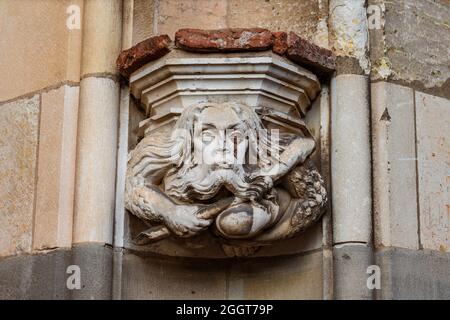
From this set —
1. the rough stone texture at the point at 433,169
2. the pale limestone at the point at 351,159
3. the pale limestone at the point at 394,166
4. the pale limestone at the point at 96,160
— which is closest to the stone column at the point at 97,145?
the pale limestone at the point at 96,160

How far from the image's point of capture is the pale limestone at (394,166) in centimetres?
321

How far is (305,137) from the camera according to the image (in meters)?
3.36

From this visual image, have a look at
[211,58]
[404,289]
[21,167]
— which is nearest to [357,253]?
[404,289]

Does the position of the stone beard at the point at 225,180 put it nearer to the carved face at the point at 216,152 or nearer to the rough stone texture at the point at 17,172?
the carved face at the point at 216,152

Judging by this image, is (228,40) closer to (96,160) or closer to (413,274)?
(96,160)

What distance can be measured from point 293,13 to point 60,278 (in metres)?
0.98

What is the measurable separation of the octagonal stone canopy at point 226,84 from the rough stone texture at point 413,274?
1.46 feet

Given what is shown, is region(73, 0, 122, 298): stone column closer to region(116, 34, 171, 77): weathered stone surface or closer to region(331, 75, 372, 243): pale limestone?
region(116, 34, 171, 77): weathered stone surface

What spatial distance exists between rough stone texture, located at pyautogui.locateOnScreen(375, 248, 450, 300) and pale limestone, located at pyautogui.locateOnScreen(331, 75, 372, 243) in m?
0.09

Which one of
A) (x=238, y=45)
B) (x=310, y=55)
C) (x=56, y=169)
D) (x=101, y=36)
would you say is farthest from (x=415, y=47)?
(x=56, y=169)

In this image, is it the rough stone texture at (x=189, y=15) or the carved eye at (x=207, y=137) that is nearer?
the carved eye at (x=207, y=137)

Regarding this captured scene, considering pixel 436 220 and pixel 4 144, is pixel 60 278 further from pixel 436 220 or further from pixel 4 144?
pixel 436 220

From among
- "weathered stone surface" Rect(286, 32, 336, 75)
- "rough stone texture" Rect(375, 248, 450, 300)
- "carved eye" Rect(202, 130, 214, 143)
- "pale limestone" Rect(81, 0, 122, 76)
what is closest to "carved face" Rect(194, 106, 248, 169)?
"carved eye" Rect(202, 130, 214, 143)

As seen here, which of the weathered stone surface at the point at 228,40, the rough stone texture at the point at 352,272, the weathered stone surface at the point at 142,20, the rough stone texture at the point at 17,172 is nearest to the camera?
the rough stone texture at the point at 352,272
